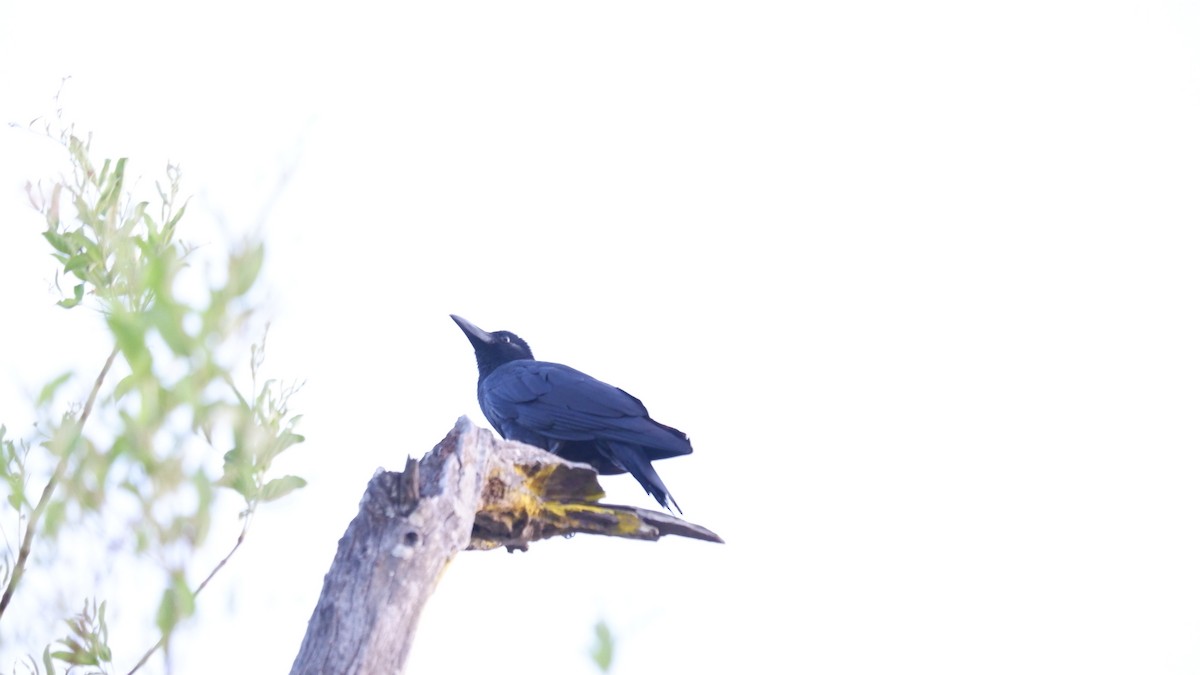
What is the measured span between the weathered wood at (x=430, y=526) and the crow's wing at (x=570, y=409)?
120 centimetres

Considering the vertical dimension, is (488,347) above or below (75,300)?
above

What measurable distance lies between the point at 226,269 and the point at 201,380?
0.13 metres

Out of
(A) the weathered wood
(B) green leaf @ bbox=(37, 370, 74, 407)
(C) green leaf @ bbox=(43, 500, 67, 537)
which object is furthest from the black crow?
(C) green leaf @ bbox=(43, 500, 67, 537)

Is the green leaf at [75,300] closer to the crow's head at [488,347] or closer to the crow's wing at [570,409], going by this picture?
the crow's wing at [570,409]

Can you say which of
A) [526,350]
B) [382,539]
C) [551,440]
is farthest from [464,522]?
[526,350]

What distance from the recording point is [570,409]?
17.1 feet

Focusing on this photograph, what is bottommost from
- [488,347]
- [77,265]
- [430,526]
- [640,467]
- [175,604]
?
[175,604]

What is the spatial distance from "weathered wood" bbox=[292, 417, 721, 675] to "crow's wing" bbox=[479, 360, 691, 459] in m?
1.20

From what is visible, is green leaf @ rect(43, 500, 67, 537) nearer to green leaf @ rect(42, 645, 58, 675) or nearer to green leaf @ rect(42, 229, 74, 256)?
green leaf @ rect(42, 645, 58, 675)

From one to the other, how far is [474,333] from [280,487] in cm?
520

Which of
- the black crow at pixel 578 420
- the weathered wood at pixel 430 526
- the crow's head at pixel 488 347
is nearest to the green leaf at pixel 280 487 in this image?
the weathered wood at pixel 430 526

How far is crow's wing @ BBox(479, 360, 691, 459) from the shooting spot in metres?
4.91

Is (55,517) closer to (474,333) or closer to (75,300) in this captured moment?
(75,300)

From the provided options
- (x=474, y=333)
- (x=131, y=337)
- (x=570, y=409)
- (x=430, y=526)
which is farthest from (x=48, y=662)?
(x=474, y=333)
